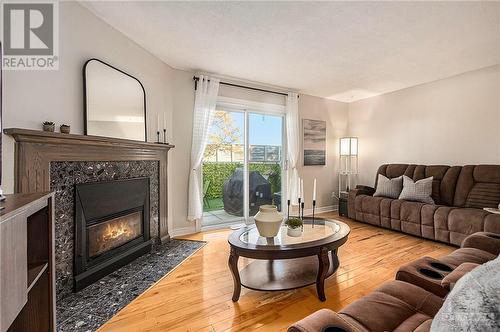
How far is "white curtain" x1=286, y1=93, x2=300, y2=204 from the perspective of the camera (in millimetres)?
4402

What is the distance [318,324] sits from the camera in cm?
92

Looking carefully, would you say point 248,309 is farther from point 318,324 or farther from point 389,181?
point 389,181

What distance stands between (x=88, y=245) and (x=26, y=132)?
1.11 meters

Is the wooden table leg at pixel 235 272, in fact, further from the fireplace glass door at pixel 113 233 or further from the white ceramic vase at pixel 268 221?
the fireplace glass door at pixel 113 233

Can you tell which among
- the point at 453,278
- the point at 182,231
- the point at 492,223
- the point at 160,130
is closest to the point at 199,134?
the point at 160,130

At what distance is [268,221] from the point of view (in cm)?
203

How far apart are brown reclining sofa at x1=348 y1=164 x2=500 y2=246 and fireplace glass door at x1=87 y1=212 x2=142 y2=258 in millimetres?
3520

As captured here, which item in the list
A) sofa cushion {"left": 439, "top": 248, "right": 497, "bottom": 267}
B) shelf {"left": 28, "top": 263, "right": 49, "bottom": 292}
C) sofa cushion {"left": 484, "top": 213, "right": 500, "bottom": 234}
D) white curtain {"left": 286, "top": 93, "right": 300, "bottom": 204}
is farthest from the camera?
white curtain {"left": 286, "top": 93, "right": 300, "bottom": 204}

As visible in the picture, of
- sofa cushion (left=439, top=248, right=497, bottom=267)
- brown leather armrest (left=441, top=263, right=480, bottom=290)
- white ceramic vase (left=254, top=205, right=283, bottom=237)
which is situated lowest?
sofa cushion (left=439, top=248, right=497, bottom=267)

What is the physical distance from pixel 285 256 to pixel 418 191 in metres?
2.85

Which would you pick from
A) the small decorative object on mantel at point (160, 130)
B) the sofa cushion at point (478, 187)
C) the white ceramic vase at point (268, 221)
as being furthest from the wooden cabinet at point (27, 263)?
the sofa cushion at point (478, 187)

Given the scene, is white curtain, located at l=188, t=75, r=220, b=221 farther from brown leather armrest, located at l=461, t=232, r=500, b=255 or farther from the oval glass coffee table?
brown leather armrest, located at l=461, t=232, r=500, b=255

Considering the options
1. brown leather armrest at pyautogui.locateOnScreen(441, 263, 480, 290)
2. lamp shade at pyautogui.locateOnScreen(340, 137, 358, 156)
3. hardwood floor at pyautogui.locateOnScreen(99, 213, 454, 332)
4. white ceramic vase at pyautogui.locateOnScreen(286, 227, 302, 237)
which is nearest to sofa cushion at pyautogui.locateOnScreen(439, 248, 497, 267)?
brown leather armrest at pyautogui.locateOnScreen(441, 263, 480, 290)

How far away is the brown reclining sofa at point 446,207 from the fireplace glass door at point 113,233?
3.52 m
